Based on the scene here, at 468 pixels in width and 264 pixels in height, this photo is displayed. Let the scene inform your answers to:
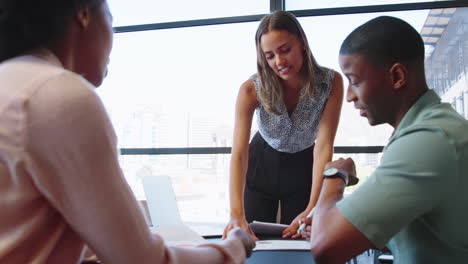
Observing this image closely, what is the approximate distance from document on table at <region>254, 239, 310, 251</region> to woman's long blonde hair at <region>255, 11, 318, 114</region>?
29.0 inches

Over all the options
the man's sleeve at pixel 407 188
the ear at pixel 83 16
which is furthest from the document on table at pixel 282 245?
the ear at pixel 83 16

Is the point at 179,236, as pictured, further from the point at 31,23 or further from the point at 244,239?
the point at 31,23

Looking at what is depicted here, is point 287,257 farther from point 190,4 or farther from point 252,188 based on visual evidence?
point 190,4

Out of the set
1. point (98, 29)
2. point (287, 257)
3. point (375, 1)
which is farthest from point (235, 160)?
point (375, 1)

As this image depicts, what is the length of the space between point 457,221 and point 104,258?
0.68 m

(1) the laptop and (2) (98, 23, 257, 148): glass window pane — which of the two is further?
(2) (98, 23, 257, 148): glass window pane

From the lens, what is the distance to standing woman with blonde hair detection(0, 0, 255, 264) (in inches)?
18.3

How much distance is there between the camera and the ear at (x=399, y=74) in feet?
3.22

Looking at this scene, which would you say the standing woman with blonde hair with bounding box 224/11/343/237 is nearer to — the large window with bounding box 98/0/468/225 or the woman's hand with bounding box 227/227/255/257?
the woman's hand with bounding box 227/227/255/257

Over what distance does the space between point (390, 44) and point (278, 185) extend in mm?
1073

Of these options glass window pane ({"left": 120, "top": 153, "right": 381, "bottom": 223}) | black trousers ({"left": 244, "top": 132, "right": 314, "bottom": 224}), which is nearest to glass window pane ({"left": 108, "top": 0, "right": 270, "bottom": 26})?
glass window pane ({"left": 120, "top": 153, "right": 381, "bottom": 223})

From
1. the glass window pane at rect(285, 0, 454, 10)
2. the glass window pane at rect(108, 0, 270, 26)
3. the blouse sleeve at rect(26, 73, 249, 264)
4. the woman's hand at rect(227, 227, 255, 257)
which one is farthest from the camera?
the glass window pane at rect(108, 0, 270, 26)

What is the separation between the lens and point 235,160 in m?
1.82

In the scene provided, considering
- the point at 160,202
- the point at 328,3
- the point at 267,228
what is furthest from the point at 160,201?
the point at 328,3
